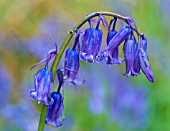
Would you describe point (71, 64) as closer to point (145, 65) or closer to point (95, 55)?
point (95, 55)

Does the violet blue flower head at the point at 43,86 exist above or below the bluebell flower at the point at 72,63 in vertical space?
below

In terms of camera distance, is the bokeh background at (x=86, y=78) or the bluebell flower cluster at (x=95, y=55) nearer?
the bluebell flower cluster at (x=95, y=55)

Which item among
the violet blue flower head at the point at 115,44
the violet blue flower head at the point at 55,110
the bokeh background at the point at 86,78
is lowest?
the violet blue flower head at the point at 55,110

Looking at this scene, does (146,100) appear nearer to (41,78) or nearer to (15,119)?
(15,119)

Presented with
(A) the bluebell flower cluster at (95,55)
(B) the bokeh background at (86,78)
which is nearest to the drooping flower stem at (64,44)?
(A) the bluebell flower cluster at (95,55)

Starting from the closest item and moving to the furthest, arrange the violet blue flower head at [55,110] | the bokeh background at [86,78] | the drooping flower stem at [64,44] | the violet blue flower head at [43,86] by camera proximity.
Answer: the drooping flower stem at [64,44]
the violet blue flower head at [43,86]
the violet blue flower head at [55,110]
the bokeh background at [86,78]

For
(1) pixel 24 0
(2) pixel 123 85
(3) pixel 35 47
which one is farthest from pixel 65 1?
(2) pixel 123 85

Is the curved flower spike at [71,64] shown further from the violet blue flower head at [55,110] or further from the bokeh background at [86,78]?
the bokeh background at [86,78]

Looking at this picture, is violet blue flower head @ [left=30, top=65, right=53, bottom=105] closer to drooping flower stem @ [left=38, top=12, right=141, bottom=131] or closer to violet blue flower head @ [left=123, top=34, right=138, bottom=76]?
drooping flower stem @ [left=38, top=12, right=141, bottom=131]
